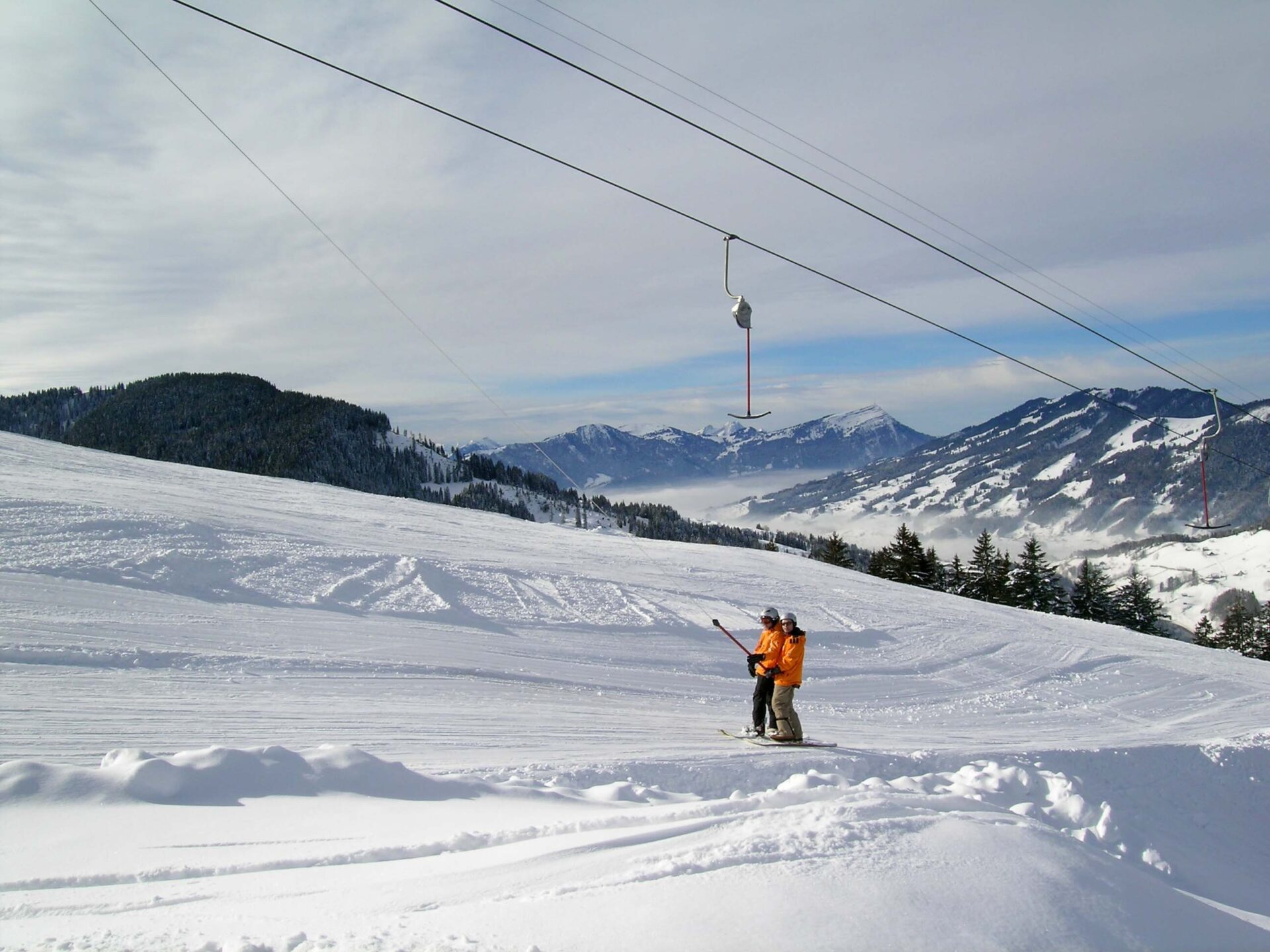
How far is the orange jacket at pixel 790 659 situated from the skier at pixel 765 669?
12 centimetres

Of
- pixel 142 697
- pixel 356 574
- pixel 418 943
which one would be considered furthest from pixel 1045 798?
pixel 356 574

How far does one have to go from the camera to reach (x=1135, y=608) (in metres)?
58.9

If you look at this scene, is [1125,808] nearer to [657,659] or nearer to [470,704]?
[657,659]

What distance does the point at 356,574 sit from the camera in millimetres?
16750

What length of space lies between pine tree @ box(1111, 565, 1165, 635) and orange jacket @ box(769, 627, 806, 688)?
56.0 m

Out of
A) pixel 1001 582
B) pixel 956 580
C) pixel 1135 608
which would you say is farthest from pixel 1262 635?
pixel 956 580

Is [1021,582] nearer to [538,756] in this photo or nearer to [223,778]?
[538,756]

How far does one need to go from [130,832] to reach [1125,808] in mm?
12584

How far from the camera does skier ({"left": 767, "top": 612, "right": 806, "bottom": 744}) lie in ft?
35.9

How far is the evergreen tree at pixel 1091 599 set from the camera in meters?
57.7

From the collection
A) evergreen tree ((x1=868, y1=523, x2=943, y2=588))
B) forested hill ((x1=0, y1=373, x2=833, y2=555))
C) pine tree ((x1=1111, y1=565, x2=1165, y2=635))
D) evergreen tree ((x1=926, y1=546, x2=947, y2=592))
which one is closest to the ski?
evergreen tree ((x1=868, y1=523, x2=943, y2=588))

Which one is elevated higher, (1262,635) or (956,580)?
(956,580)

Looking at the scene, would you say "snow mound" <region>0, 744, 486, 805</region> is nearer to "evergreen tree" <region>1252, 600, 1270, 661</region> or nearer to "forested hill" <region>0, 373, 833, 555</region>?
"evergreen tree" <region>1252, 600, 1270, 661</region>

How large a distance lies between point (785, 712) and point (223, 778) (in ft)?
22.7
